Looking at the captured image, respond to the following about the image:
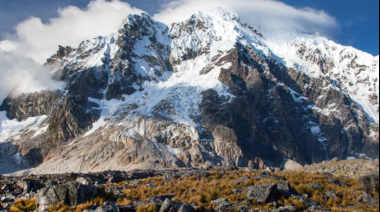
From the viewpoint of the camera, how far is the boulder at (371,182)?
26422 millimetres

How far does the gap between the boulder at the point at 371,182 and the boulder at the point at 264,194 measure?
7981mm

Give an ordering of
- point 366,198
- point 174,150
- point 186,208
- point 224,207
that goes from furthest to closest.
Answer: point 174,150 → point 366,198 → point 224,207 → point 186,208

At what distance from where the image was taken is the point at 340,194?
26641 mm

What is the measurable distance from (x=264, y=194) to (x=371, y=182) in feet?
32.0

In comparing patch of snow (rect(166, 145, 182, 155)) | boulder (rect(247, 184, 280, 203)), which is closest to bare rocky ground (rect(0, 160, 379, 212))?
boulder (rect(247, 184, 280, 203))

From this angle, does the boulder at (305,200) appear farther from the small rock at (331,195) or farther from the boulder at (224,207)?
the boulder at (224,207)

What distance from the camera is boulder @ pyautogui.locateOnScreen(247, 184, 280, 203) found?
23859mm

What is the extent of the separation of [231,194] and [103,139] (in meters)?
175

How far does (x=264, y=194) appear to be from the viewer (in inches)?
949

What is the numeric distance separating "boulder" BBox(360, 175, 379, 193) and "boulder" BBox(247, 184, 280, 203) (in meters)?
7.98

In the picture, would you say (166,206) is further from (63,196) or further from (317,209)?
(317,209)

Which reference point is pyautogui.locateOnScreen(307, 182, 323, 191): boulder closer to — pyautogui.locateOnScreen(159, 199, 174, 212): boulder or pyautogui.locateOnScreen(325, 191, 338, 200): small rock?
pyautogui.locateOnScreen(325, 191, 338, 200): small rock

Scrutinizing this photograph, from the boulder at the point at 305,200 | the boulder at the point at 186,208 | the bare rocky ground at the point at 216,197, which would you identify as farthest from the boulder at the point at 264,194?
the boulder at the point at 186,208

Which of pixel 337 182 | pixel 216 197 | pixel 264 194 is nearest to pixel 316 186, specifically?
pixel 337 182
